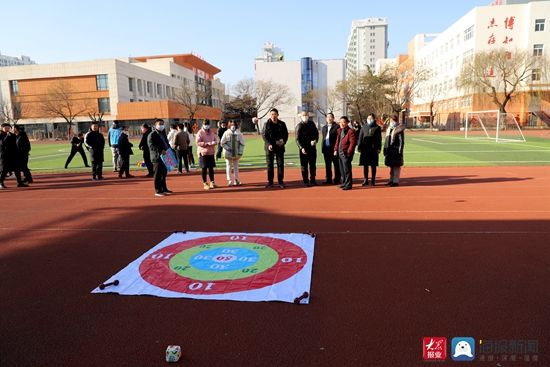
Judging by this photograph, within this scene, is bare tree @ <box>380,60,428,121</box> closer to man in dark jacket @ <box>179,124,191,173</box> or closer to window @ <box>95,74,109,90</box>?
window @ <box>95,74,109,90</box>

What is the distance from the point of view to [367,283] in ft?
14.9

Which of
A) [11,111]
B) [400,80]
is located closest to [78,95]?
[11,111]

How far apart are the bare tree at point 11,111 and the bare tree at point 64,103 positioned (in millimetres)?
3576

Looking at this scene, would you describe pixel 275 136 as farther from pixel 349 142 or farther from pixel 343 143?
pixel 349 142

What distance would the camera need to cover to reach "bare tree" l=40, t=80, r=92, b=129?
6297cm

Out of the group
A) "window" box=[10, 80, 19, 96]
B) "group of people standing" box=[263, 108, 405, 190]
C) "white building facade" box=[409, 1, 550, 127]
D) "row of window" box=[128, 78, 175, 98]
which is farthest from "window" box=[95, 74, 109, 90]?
"group of people standing" box=[263, 108, 405, 190]

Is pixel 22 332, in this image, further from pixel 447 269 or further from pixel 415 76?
pixel 415 76

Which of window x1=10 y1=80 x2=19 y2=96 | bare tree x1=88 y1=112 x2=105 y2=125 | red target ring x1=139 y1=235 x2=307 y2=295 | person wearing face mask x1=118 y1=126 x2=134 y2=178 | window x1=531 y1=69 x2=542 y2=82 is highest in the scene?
window x1=10 y1=80 x2=19 y2=96

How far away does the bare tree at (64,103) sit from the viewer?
63.0 metres

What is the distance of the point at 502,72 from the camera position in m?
54.4

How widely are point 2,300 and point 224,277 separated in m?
2.38

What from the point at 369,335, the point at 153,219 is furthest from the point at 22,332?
the point at 153,219

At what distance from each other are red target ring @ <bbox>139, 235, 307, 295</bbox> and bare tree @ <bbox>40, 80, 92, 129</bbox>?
64.0 m

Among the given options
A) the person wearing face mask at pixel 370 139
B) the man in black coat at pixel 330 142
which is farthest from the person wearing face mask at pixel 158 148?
the person wearing face mask at pixel 370 139
